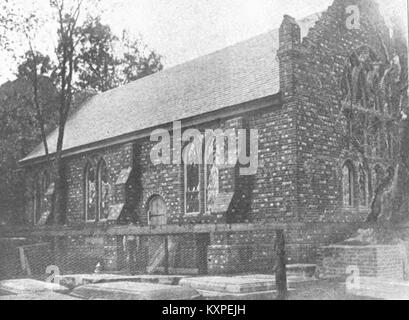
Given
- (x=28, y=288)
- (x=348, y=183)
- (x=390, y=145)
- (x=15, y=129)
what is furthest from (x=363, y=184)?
(x=15, y=129)

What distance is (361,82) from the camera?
1941 cm

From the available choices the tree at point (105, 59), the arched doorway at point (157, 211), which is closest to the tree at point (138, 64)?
the tree at point (105, 59)

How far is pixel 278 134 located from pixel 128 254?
7.02 meters

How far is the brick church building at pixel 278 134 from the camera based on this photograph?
17.1 meters

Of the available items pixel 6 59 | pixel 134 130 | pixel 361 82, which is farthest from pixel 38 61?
pixel 361 82

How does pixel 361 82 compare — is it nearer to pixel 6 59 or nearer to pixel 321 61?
pixel 321 61

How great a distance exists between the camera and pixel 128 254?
19.9 metres

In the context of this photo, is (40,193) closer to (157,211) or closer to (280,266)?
(157,211)

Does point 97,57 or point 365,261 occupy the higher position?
point 97,57

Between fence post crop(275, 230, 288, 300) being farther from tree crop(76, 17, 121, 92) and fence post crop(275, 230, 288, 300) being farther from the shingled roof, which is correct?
tree crop(76, 17, 121, 92)

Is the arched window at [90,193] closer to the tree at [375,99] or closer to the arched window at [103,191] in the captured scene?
the arched window at [103,191]

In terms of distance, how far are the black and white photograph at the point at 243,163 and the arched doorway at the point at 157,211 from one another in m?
0.08

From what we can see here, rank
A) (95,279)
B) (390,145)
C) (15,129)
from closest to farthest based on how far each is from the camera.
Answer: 1. (95,279)
2. (390,145)
3. (15,129)
